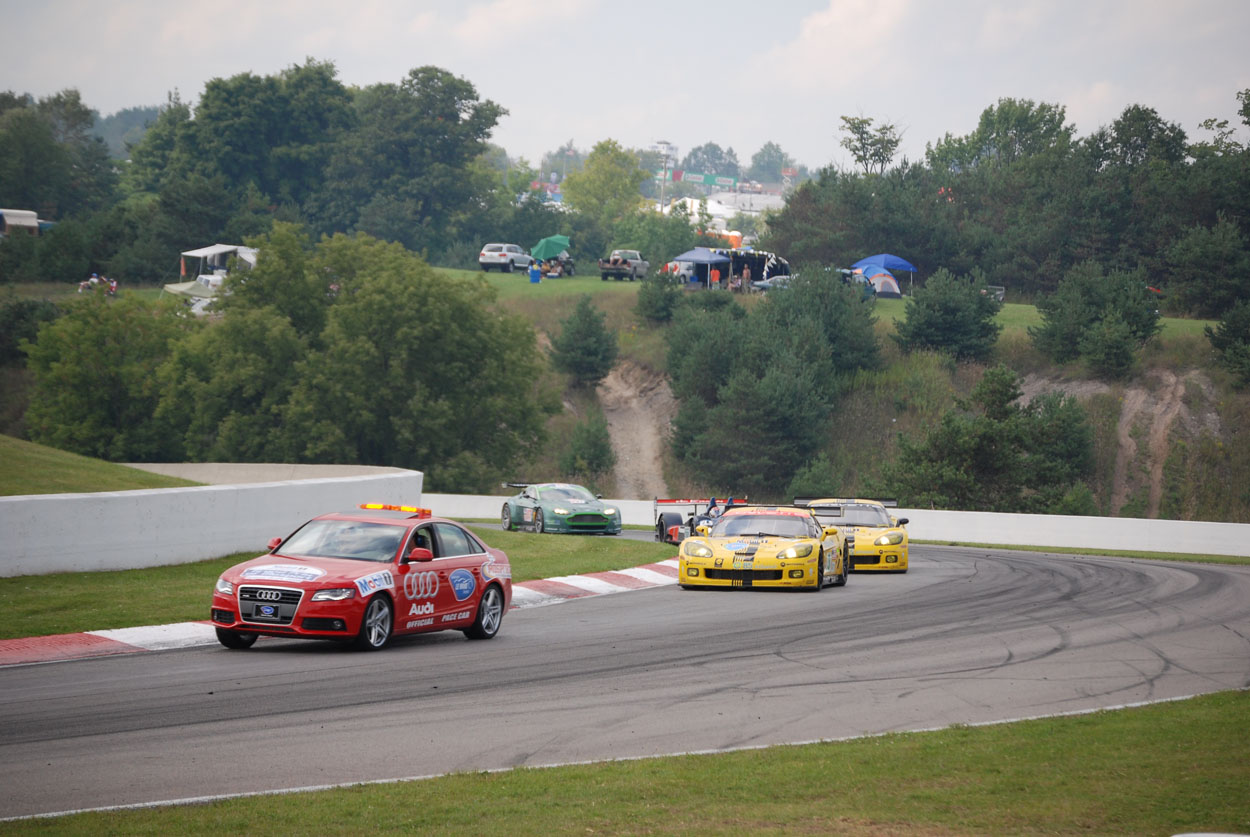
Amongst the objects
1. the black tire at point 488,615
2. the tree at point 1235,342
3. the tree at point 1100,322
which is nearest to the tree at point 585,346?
the tree at point 1100,322

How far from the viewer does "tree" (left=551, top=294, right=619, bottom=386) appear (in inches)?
2832

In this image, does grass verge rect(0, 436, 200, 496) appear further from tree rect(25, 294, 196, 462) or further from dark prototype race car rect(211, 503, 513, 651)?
tree rect(25, 294, 196, 462)

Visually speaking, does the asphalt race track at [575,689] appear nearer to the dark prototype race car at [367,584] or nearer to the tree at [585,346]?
the dark prototype race car at [367,584]

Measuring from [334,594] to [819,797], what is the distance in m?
6.33

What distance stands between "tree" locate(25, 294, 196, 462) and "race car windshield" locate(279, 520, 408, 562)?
166 ft

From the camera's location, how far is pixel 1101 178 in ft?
282

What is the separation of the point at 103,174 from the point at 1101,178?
89341 millimetres

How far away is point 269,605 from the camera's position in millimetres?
11992

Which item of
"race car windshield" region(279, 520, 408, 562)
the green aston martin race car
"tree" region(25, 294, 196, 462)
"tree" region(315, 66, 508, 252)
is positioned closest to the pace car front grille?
"race car windshield" region(279, 520, 408, 562)

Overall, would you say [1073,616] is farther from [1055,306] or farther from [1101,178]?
[1101,178]

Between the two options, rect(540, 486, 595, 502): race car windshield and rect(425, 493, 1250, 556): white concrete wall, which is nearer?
rect(540, 486, 595, 502): race car windshield

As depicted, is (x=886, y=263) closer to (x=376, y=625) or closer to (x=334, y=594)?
(x=376, y=625)

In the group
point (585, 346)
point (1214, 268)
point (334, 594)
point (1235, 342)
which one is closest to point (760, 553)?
point (334, 594)

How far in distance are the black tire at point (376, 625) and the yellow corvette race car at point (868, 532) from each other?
39.5 ft
